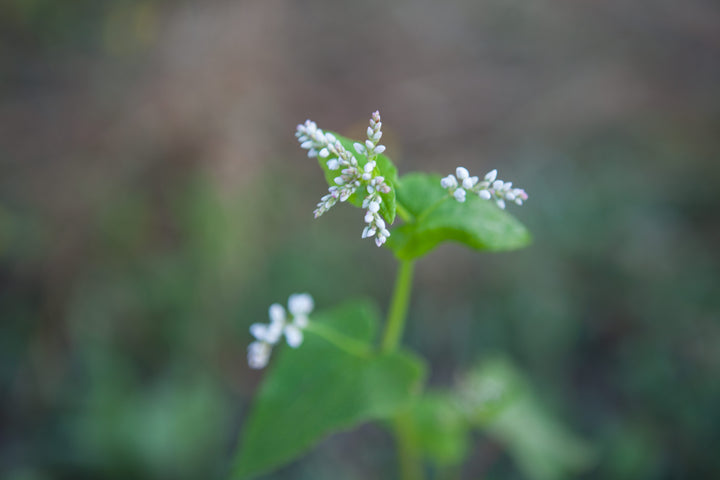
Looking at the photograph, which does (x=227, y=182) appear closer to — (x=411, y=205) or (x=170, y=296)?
(x=170, y=296)

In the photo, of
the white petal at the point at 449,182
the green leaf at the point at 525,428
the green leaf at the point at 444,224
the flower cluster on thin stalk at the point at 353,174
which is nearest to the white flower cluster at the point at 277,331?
the green leaf at the point at 444,224

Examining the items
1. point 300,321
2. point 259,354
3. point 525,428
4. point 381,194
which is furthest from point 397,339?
point 525,428

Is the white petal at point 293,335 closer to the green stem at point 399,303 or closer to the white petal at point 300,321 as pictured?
the white petal at point 300,321

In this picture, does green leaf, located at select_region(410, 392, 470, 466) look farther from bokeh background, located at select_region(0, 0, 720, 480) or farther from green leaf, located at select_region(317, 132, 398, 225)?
bokeh background, located at select_region(0, 0, 720, 480)

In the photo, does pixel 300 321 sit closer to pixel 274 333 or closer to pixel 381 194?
pixel 274 333

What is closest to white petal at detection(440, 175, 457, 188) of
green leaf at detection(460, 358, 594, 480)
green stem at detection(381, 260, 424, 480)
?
green stem at detection(381, 260, 424, 480)
